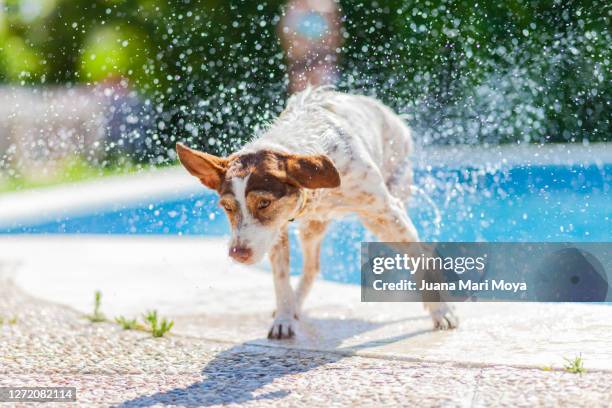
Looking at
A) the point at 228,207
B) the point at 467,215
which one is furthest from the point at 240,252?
the point at 467,215

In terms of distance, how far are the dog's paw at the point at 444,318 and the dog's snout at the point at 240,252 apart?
136 cm

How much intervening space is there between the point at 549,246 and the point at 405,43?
271 inches

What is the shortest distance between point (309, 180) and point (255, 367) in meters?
0.86

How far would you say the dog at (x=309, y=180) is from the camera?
3.96m

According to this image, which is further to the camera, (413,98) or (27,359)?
(413,98)

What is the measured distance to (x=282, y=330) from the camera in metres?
4.69

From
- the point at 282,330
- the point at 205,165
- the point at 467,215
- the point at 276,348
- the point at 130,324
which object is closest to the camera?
the point at 205,165

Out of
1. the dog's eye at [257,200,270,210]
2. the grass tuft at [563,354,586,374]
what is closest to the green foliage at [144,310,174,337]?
the dog's eye at [257,200,270,210]

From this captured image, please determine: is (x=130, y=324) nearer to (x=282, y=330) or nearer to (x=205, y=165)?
(x=282, y=330)

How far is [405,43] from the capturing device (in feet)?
44.3

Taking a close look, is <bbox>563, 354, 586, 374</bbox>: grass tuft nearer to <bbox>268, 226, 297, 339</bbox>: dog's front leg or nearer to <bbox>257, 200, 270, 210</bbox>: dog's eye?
<bbox>257, 200, 270, 210</bbox>: dog's eye

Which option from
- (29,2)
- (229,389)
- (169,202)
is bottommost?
(229,389)

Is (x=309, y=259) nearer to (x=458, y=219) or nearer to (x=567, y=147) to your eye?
(x=458, y=219)

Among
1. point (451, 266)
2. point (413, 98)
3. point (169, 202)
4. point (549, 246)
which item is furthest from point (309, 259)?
point (413, 98)
